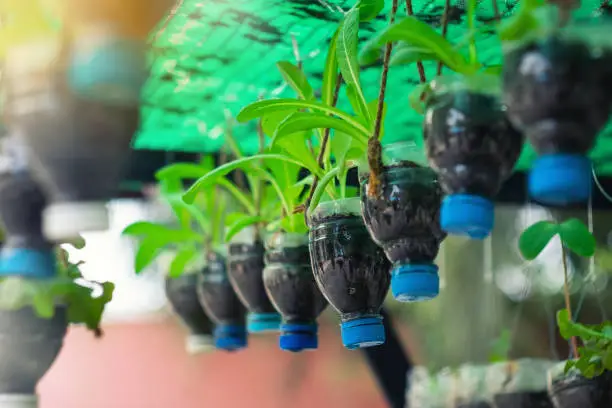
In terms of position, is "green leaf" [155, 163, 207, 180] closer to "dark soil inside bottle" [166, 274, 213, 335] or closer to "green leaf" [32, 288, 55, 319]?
"dark soil inside bottle" [166, 274, 213, 335]

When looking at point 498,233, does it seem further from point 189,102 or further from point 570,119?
point 570,119

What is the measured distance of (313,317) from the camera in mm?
1669

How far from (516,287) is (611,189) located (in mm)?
2663

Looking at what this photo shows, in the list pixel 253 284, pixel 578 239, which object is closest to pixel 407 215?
pixel 578 239

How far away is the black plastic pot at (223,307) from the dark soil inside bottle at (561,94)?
131cm

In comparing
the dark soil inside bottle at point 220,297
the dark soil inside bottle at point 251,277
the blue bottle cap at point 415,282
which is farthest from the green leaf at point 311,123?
the dark soil inside bottle at point 220,297

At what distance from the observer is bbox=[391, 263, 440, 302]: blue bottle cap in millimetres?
1210

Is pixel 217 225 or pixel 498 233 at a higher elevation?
pixel 217 225

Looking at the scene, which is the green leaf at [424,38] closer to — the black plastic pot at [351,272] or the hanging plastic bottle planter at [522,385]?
the black plastic pot at [351,272]

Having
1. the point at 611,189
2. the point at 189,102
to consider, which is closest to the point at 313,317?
the point at 189,102

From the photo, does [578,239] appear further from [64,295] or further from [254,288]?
[64,295]

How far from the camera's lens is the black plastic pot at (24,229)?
3.29 ft

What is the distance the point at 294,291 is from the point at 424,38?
27.2 inches

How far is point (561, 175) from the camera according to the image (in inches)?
35.0
